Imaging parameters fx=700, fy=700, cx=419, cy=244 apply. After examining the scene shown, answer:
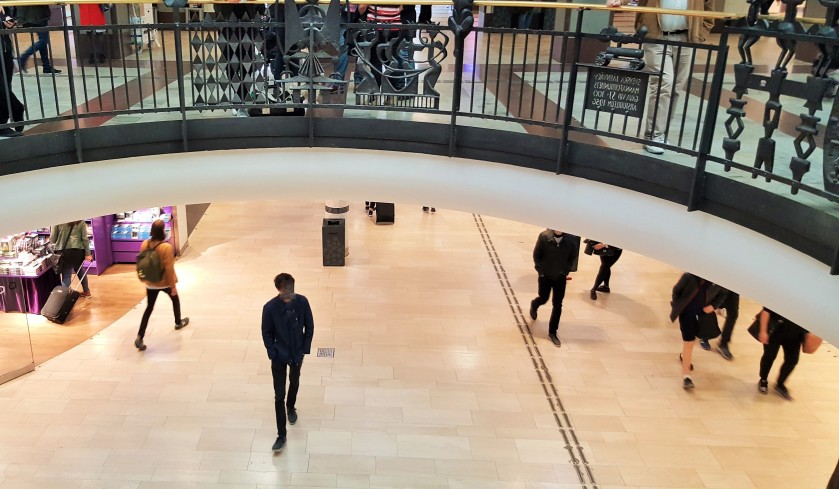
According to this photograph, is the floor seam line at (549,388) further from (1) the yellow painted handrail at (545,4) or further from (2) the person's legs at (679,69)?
(1) the yellow painted handrail at (545,4)

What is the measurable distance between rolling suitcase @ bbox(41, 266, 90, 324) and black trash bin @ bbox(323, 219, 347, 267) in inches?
132

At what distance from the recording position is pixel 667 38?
461 centimetres

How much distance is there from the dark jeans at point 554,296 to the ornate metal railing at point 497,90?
233 cm

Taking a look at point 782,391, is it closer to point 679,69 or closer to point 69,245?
point 679,69

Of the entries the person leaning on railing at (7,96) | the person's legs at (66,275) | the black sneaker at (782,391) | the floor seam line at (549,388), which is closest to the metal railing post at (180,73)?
the person leaning on railing at (7,96)

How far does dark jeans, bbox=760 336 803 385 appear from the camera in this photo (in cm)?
697

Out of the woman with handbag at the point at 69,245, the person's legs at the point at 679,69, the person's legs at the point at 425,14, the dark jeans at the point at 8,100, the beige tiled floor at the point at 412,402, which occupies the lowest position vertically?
the beige tiled floor at the point at 412,402

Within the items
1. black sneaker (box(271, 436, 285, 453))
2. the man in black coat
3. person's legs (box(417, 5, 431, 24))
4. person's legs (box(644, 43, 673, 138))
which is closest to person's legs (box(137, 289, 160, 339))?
black sneaker (box(271, 436, 285, 453))

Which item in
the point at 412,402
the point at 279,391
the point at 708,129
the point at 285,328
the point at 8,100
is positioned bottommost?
the point at 412,402

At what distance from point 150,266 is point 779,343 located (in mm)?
6615

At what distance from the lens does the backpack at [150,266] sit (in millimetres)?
7602

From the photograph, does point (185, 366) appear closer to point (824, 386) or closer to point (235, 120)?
point (235, 120)

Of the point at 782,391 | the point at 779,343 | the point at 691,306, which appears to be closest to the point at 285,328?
the point at 691,306

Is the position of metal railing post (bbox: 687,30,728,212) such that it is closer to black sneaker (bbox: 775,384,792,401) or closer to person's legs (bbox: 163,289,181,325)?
black sneaker (bbox: 775,384,792,401)
